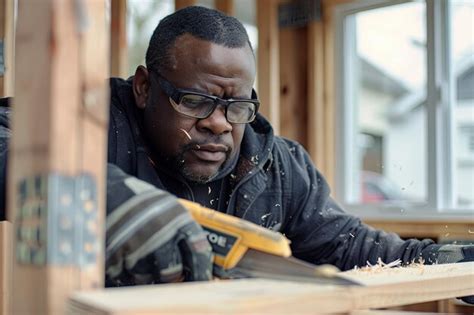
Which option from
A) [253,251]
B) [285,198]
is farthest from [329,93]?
[253,251]

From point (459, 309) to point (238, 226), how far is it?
167 centimetres

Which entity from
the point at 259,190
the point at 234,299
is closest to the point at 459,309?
the point at 259,190

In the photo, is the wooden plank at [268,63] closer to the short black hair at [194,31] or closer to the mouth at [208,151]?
the short black hair at [194,31]

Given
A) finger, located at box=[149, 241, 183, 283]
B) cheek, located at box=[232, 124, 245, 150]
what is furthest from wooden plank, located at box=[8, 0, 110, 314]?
cheek, located at box=[232, 124, 245, 150]

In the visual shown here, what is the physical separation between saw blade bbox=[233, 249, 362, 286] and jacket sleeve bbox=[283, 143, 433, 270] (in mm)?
858

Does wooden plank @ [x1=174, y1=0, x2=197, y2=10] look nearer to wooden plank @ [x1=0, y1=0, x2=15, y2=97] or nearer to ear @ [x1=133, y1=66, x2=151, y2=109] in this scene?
wooden plank @ [x1=0, y1=0, x2=15, y2=97]

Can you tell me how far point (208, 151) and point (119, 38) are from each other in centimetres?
150

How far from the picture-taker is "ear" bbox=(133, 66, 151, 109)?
205 cm

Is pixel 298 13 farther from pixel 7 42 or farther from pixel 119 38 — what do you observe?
pixel 7 42

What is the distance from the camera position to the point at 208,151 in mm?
1876

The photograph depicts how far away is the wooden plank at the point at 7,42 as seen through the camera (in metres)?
2.29

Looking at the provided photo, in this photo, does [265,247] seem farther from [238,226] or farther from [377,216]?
[377,216]

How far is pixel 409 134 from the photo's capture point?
11.9 m

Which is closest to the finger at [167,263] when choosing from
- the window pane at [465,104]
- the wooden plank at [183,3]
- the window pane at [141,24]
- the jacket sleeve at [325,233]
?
the jacket sleeve at [325,233]
